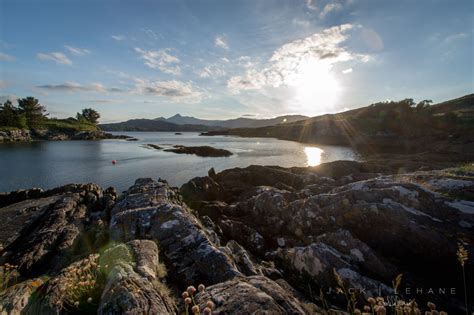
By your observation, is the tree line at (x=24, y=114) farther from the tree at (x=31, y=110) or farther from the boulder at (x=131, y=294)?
the boulder at (x=131, y=294)

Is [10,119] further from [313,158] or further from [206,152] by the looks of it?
[313,158]

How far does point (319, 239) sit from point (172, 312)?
27.0 feet

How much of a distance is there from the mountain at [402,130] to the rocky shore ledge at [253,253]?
196 feet

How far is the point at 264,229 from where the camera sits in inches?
562

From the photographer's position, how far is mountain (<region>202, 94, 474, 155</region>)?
67875 millimetres

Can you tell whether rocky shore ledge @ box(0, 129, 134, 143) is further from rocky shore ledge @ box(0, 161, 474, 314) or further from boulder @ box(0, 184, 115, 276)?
rocky shore ledge @ box(0, 161, 474, 314)

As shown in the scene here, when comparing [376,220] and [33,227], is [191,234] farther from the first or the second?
[33,227]

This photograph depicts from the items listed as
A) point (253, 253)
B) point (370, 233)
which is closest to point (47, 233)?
point (253, 253)

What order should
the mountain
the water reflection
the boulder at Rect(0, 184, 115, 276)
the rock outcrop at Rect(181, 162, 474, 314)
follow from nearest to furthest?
the rock outcrop at Rect(181, 162, 474, 314) → the boulder at Rect(0, 184, 115, 276) → the water reflection → the mountain

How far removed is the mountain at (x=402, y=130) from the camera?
67875 millimetres

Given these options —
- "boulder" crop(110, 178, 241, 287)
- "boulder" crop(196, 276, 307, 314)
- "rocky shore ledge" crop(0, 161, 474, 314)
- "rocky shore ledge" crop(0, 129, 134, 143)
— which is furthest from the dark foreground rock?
"rocky shore ledge" crop(0, 129, 134, 143)

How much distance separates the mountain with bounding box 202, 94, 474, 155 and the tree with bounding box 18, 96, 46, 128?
166089 millimetres

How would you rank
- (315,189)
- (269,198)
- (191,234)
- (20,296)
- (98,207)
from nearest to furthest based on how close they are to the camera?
1. (20,296)
2. (191,234)
3. (269,198)
4. (98,207)
5. (315,189)

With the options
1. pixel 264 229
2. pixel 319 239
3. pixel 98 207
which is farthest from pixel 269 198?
pixel 98 207
